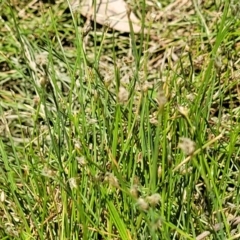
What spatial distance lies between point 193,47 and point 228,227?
2.74 ft

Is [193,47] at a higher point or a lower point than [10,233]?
higher

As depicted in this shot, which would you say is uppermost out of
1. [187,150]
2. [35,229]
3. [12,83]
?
[187,150]

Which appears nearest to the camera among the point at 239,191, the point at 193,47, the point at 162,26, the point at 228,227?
the point at 228,227

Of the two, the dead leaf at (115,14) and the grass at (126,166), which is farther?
the dead leaf at (115,14)

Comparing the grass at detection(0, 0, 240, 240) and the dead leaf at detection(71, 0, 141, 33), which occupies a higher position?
the dead leaf at detection(71, 0, 141, 33)

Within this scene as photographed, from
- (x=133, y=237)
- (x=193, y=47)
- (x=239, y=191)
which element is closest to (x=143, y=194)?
(x=133, y=237)

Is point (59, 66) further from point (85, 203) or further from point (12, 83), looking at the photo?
point (85, 203)

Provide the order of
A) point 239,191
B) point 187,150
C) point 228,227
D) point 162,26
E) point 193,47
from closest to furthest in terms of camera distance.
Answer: point 187,150, point 228,227, point 239,191, point 193,47, point 162,26

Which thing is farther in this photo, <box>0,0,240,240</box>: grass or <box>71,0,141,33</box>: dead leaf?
<box>71,0,141,33</box>: dead leaf

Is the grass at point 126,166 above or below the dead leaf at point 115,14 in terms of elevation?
below

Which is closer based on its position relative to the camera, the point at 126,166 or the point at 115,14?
the point at 126,166

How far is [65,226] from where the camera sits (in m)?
1.22

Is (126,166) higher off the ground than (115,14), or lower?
lower

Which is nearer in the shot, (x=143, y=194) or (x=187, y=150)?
(x=187, y=150)
